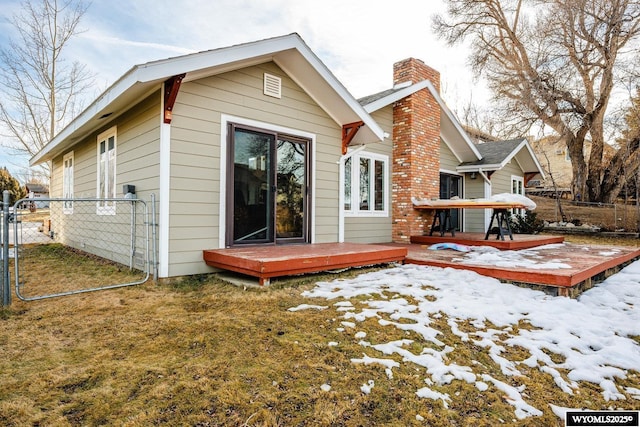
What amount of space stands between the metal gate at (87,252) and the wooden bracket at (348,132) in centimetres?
346

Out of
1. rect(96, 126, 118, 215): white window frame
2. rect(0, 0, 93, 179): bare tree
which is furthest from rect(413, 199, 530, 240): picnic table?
rect(0, 0, 93, 179): bare tree

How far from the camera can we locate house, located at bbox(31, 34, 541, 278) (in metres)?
4.30

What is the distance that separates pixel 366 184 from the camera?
807cm

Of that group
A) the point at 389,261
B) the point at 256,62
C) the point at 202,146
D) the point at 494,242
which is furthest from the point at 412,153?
the point at 202,146

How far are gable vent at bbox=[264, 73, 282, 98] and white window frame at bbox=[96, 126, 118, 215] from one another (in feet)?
8.30

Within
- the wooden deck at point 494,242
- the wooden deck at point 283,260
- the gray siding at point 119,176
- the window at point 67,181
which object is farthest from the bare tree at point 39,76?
the wooden deck at point 494,242

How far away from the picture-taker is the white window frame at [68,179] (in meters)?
8.35

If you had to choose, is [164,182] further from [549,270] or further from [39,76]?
[39,76]

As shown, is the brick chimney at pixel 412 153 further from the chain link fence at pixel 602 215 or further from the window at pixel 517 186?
the chain link fence at pixel 602 215

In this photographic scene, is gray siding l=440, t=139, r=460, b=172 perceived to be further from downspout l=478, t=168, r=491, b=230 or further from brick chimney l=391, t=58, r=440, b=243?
brick chimney l=391, t=58, r=440, b=243

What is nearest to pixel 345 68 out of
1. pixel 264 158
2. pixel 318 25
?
pixel 318 25

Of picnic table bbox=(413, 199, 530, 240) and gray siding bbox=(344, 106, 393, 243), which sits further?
gray siding bbox=(344, 106, 393, 243)

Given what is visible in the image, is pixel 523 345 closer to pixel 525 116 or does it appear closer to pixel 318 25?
pixel 318 25

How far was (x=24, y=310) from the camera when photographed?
3.15 m
